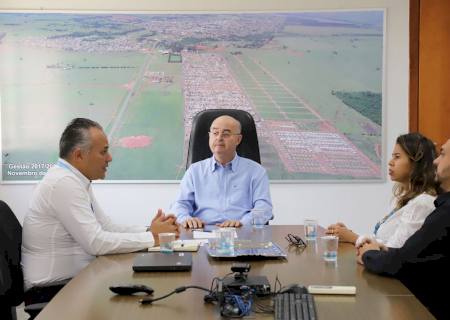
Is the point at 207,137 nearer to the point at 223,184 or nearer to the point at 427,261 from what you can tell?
the point at 223,184

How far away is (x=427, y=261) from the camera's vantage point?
1.81 m

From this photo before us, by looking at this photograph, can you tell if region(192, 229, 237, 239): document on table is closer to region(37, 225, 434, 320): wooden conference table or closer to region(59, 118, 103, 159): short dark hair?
region(37, 225, 434, 320): wooden conference table

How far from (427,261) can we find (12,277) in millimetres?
1545

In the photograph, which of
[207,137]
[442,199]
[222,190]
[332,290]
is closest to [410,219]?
[442,199]

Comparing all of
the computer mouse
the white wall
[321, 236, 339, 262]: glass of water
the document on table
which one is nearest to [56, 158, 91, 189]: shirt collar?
the document on table

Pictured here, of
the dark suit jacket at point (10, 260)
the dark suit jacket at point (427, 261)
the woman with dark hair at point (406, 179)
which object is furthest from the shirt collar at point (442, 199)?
the dark suit jacket at point (10, 260)

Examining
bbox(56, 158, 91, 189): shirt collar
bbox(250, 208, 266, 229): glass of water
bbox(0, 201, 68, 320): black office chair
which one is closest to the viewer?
bbox(0, 201, 68, 320): black office chair

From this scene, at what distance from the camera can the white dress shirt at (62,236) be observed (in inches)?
88.0

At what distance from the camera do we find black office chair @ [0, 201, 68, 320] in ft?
6.68

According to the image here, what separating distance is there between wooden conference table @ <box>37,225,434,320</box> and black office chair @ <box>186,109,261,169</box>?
1.41 metres

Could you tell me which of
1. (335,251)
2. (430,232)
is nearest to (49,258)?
(335,251)

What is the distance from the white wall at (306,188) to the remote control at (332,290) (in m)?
2.88

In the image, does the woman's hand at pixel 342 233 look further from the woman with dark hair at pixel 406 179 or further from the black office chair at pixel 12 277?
the black office chair at pixel 12 277

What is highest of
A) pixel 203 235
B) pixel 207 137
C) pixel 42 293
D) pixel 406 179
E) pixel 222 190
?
pixel 207 137
